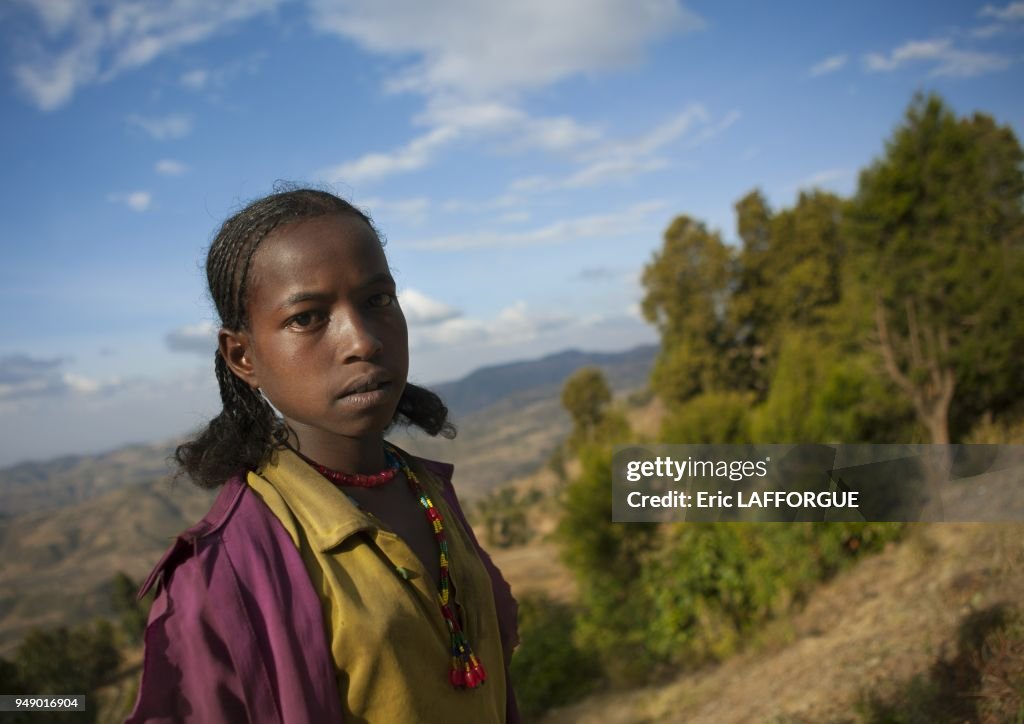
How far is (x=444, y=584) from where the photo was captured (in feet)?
4.85

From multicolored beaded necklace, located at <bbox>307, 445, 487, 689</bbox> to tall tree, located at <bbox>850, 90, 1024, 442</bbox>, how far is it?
14.5 m

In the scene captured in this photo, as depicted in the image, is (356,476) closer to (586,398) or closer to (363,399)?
(363,399)

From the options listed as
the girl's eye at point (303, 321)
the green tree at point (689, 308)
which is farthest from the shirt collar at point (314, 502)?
the green tree at point (689, 308)

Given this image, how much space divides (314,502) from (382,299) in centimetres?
45

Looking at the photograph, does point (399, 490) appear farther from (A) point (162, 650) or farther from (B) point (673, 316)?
(B) point (673, 316)

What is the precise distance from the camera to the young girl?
105cm

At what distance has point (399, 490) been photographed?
5.30ft

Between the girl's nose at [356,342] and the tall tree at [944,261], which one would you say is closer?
the girl's nose at [356,342]

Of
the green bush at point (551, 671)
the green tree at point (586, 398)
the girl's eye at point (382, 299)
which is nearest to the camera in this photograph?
the girl's eye at point (382, 299)

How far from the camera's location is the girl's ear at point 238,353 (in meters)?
1.39

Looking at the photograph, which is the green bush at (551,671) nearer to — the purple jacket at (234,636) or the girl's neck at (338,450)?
the girl's neck at (338,450)

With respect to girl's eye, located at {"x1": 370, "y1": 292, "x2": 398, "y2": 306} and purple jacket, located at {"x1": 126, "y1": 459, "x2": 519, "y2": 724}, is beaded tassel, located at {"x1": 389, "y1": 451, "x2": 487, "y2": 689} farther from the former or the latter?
girl's eye, located at {"x1": 370, "y1": 292, "x2": 398, "y2": 306}

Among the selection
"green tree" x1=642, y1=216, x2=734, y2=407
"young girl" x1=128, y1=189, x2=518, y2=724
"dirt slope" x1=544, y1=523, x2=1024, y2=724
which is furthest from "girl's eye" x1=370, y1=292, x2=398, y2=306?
"green tree" x1=642, y1=216, x2=734, y2=407

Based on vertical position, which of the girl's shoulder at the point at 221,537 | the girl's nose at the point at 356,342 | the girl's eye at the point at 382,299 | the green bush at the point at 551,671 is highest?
the girl's eye at the point at 382,299
